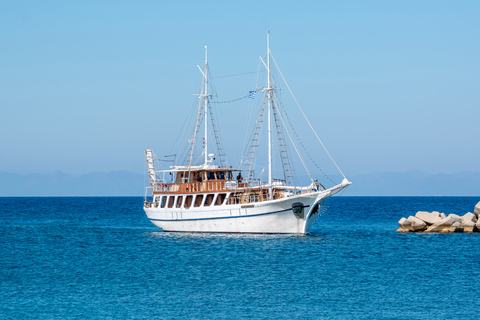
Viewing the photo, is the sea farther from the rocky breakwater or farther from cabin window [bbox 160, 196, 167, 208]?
the rocky breakwater

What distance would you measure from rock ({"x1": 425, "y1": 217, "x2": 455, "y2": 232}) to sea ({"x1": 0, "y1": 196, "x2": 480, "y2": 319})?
569 cm

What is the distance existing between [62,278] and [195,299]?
434 inches

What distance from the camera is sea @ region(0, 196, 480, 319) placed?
30.4 m

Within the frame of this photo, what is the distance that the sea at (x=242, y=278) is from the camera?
30.4 meters

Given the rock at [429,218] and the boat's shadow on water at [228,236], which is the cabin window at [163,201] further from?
the rock at [429,218]

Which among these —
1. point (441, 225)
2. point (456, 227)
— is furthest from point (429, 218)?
point (456, 227)

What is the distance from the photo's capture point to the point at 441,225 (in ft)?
226

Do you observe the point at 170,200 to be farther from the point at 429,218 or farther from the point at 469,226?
the point at 469,226

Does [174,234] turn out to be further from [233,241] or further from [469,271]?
[469,271]

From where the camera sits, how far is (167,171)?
64.8 meters

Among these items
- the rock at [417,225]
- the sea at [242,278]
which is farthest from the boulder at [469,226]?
the sea at [242,278]

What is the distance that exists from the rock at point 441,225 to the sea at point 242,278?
5.69 metres

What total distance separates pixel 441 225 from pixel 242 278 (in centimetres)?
3692

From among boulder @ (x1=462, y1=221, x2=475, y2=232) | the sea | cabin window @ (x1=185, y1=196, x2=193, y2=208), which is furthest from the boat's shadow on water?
boulder @ (x1=462, y1=221, x2=475, y2=232)
